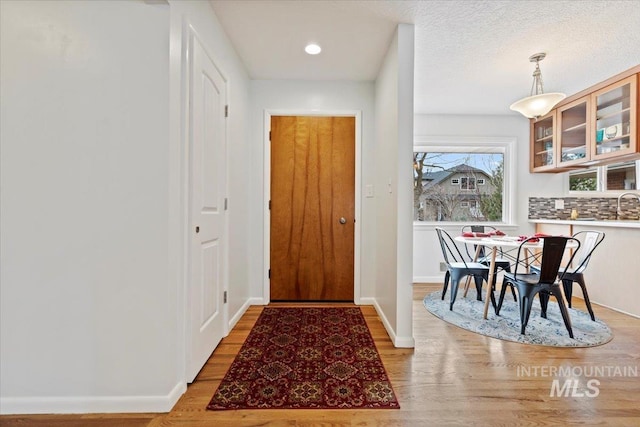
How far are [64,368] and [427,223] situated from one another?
395cm

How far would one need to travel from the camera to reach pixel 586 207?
3.97 m

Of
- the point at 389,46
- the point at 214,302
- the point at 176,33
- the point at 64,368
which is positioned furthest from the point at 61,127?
the point at 389,46

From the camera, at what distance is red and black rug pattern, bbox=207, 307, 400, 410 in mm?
1562

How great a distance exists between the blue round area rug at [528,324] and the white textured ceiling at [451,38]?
2336mm

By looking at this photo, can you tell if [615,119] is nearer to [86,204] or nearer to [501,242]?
[501,242]

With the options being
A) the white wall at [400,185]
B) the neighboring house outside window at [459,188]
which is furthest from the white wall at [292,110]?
the neighboring house outside window at [459,188]

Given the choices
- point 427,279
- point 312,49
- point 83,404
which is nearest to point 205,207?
point 83,404

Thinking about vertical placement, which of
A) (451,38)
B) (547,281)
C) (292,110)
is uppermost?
(451,38)

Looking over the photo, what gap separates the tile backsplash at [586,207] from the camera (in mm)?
3537

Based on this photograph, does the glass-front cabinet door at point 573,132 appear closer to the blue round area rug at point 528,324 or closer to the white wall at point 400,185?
the blue round area rug at point 528,324

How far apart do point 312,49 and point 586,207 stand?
4.03 meters

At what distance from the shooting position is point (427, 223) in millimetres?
4242

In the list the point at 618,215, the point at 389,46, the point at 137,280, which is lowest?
the point at 137,280

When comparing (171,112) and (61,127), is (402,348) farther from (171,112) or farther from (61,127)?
(61,127)
